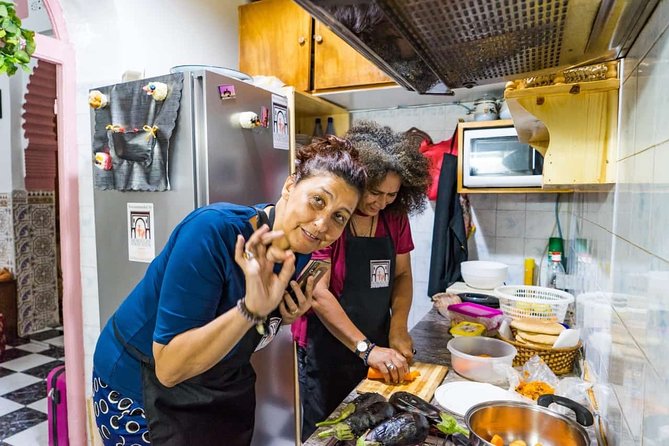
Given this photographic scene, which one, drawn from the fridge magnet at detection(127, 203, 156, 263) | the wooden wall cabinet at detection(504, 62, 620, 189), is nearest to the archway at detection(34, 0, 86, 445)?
the fridge magnet at detection(127, 203, 156, 263)

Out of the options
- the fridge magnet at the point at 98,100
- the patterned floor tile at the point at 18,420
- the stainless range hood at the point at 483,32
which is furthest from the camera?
the patterned floor tile at the point at 18,420

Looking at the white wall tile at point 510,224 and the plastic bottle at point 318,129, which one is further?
the plastic bottle at point 318,129

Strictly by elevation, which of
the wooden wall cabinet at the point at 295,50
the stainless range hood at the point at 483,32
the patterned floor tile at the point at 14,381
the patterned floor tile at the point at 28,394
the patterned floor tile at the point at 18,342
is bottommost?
the patterned floor tile at the point at 28,394

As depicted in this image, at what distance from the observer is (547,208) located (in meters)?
2.69

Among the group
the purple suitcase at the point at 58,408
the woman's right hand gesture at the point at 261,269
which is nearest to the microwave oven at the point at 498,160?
the woman's right hand gesture at the point at 261,269

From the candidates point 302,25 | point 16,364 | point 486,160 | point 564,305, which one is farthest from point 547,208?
point 16,364

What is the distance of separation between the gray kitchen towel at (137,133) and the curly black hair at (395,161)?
71cm

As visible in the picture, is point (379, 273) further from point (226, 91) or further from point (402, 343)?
point (226, 91)

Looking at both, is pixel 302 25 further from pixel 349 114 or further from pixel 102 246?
pixel 102 246

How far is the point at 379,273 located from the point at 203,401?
2.83 ft

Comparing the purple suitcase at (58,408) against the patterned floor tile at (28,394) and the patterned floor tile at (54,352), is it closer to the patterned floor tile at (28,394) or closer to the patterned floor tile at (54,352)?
the patterned floor tile at (28,394)

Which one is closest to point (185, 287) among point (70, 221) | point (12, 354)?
point (70, 221)

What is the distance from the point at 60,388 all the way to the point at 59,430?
0.20m

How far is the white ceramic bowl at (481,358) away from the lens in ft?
4.19
